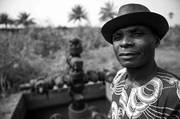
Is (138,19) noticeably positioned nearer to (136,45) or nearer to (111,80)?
(136,45)

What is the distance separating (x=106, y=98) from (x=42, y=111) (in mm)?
1435

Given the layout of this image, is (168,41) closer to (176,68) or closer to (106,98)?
(176,68)

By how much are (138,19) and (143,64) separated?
227 millimetres

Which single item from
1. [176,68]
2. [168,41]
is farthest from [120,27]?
[168,41]

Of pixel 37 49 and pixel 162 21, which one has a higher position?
pixel 162 21

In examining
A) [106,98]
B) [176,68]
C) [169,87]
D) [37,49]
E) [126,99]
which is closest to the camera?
[169,87]

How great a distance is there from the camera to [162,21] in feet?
2.60

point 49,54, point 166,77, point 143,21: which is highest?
point 143,21

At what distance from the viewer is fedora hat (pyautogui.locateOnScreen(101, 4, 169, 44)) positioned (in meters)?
0.75

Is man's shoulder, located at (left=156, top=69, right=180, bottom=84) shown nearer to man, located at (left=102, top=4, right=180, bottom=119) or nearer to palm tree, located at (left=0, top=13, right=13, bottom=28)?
man, located at (left=102, top=4, right=180, bottom=119)

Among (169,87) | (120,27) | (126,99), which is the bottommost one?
(126,99)

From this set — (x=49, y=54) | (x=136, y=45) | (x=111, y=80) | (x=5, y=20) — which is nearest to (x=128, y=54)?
(x=136, y=45)

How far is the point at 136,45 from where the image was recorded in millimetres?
760

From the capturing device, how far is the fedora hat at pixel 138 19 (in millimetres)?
753
